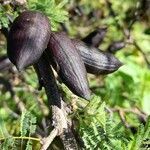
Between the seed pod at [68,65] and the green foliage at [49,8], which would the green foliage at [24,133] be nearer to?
the seed pod at [68,65]

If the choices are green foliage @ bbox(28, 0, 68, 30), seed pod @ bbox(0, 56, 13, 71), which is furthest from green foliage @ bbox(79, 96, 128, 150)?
seed pod @ bbox(0, 56, 13, 71)

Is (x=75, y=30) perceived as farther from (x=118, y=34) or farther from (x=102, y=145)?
(x=102, y=145)

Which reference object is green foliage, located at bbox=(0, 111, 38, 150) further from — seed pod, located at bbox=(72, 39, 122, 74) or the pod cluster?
seed pod, located at bbox=(72, 39, 122, 74)

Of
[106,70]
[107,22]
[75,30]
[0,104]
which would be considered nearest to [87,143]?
[106,70]

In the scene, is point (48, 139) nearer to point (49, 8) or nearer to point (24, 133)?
point (24, 133)

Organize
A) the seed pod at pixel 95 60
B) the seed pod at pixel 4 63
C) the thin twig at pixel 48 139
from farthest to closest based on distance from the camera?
the seed pod at pixel 4 63 < the seed pod at pixel 95 60 < the thin twig at pixel 48 139

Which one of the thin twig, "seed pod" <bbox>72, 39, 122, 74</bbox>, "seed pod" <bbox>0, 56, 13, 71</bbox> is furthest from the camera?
"seed pod" <bbox>0, 56, 13, 71</bbox>

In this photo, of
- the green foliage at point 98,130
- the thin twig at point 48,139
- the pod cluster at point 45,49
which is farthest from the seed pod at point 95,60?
the thin twig at point 48,139
